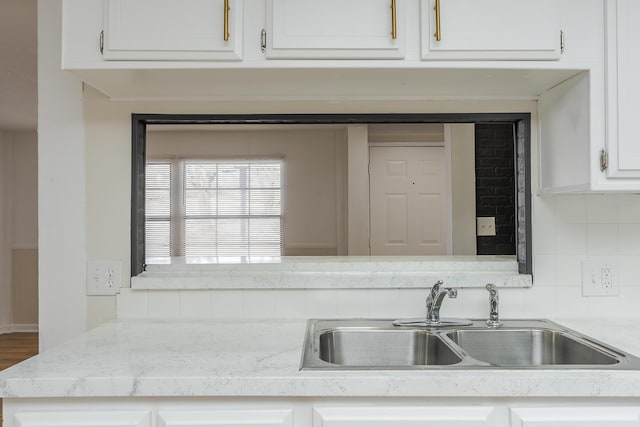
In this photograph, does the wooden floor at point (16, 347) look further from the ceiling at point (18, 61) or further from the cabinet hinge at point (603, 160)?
the cabinet hinge at point (603, 160)

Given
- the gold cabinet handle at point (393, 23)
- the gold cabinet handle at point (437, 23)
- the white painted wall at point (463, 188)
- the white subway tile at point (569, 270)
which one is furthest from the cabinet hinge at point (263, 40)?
the white subway tile at point (569, 270)

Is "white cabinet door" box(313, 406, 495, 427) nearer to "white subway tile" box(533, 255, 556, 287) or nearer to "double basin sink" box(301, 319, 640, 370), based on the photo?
"double basin sink" box(301, 319, 640, 370)

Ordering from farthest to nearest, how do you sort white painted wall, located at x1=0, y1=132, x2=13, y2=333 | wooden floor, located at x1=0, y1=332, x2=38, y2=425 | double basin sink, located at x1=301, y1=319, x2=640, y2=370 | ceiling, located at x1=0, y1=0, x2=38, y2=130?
1. white painted wall, located at x1=0, y1=132, x2=13, y2=333
2. wooden floor, located at x1=0, y1=332, x2=38, y2=425
3. ceiling, located at x1=0, y1=0, x2=38, y2=130
4. double basin sink, located at x1=301, y1=319, x2=640, y2=370

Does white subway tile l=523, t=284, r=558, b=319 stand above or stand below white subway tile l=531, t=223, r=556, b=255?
below

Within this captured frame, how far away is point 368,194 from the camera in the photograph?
1.88m

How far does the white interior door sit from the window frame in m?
0.12

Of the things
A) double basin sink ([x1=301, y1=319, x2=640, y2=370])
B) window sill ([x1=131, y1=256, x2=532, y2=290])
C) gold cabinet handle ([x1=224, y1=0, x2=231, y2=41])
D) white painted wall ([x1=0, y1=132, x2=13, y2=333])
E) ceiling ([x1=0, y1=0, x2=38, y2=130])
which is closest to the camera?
gold cabinet handle ([x1=224, y1=0, x2=231, y2=41])

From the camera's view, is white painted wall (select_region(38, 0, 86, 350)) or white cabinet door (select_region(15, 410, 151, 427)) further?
white painted wall (select_region(38, 0, 86, 350))

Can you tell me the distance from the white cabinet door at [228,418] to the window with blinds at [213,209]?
769 millimetres

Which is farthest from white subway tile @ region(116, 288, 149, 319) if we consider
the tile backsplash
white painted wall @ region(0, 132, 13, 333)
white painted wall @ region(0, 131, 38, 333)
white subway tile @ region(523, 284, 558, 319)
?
white painted wall @ region(0, 132, 13, 333)

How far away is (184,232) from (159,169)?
240mm

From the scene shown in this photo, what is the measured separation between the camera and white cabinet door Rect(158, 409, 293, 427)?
3.75 feet

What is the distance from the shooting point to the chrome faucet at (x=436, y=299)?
164 centimetres

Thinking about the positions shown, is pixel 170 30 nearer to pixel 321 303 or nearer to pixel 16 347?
pixel 321 303
